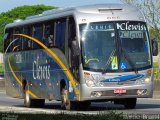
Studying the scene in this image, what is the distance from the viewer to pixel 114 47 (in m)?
24.9

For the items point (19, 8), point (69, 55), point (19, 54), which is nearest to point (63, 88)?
point (69, 55)

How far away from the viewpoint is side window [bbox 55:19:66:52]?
25934 mm

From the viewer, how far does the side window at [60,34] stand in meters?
25.9

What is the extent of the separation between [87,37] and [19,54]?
7.10 meters

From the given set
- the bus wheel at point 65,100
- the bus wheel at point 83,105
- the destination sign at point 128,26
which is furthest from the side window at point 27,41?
the destination sign at point 128,26

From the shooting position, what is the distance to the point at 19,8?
165125 millimetres

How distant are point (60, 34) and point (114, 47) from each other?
2.33 m

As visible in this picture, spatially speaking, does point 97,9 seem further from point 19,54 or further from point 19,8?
point 19,8

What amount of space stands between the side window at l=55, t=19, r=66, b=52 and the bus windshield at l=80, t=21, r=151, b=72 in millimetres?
1262

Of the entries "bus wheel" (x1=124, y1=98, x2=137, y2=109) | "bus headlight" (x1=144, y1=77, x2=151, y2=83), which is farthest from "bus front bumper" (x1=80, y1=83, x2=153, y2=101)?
"bus wheel" (x1=124, y1=98, x2=137, y2=109)

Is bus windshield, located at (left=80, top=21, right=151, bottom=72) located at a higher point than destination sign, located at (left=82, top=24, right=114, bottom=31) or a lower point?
lower

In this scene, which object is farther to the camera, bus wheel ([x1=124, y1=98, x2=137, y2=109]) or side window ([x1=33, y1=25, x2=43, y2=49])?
side window ([x1=33, y1=25, x2=43, y2=49])

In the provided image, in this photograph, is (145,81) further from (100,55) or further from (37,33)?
(37,33)

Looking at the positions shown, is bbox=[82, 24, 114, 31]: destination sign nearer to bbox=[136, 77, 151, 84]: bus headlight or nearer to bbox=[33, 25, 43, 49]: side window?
bbox=[136, 77, 151, 84]: bus headlight
